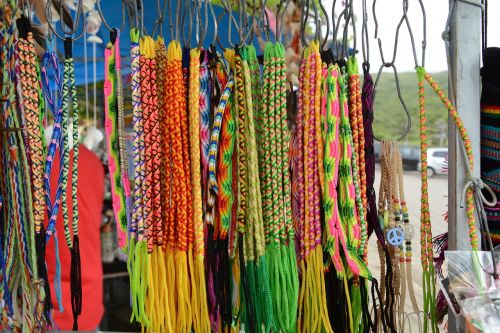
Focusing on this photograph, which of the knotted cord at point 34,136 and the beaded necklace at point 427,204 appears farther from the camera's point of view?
the knotted cord at point 34,136

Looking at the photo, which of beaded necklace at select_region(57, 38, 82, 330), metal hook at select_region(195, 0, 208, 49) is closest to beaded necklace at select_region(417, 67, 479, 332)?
metal hook at select_region(195, 0, 208, 49)

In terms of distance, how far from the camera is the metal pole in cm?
76

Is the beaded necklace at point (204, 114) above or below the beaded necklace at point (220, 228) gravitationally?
above

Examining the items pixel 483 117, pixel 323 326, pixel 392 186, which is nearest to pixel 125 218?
pixel 323 326

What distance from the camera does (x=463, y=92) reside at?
2.52 feet

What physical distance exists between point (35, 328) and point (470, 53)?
3.24 ft

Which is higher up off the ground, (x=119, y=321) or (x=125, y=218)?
(x=125, y=218)

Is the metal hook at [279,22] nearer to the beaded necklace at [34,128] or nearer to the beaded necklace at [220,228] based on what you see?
the beaded necklace at [220,228]

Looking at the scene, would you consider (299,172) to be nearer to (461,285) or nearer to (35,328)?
(461,285)

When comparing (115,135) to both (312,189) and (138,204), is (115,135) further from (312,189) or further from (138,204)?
(312,189)

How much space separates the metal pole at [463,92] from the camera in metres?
0.76

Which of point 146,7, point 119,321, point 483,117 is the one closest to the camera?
point 483,117

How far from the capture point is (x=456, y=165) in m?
0.76

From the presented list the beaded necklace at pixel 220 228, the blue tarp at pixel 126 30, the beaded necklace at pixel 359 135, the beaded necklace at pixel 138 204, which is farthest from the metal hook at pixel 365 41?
the blue tarp at pixel 126 30
